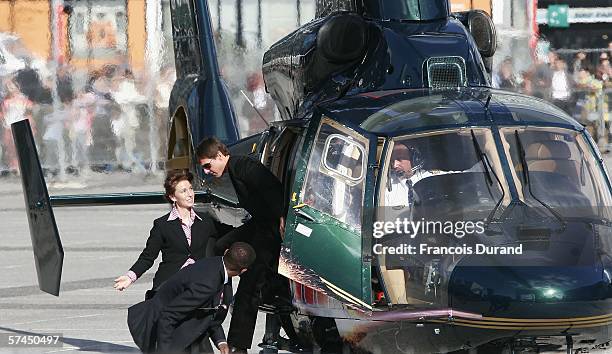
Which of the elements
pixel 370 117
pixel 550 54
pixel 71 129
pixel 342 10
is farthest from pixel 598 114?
pixel 370 117

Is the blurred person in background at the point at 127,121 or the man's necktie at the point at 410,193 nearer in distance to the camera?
the man's necktie at the point at 410,193

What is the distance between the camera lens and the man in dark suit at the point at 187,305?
8.89 m

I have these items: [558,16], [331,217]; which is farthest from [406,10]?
[558,16]

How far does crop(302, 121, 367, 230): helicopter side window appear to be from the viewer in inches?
356

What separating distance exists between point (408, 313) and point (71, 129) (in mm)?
22196

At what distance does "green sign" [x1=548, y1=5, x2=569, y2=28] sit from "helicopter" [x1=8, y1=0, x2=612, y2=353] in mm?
21659

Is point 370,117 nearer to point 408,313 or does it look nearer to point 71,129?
point 408,313

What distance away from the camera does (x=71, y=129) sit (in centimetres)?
3003

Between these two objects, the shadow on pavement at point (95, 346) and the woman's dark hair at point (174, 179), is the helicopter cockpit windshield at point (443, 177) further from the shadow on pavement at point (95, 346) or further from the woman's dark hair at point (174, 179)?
the shadow on pavement at point (95, 346)

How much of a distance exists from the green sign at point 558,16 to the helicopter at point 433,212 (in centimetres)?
2166

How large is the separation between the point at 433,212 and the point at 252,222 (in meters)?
1.47

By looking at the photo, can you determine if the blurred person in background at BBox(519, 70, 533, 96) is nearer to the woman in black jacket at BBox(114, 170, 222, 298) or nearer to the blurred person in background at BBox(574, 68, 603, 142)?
the blurred person in background at BBox(574, 68, 603, 142)

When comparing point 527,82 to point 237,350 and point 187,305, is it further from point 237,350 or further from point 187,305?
point 187,305

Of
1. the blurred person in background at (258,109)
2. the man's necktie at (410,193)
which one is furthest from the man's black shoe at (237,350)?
the blurred person in background at (258,109)
